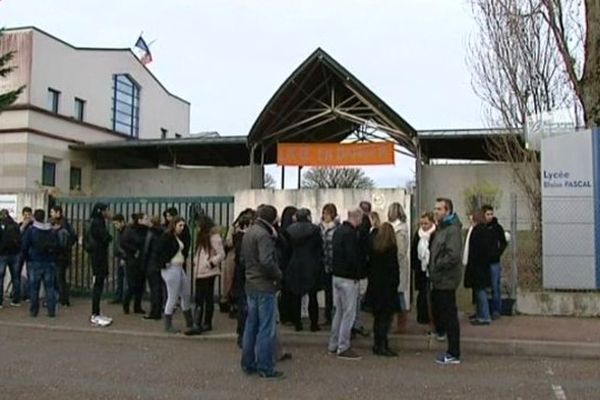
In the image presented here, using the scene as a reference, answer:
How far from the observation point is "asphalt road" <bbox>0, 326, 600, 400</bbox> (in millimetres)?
6895

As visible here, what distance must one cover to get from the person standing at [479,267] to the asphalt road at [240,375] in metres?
1.55

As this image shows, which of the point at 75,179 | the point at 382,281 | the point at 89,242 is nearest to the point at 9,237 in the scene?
the point at 89,242

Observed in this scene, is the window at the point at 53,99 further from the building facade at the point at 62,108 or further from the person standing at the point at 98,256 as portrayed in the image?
the person standing at the point at 98,256

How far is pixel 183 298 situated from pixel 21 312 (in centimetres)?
391

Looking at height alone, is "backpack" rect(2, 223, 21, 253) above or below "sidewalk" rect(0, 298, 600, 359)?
above

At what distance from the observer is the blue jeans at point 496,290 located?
420 inches

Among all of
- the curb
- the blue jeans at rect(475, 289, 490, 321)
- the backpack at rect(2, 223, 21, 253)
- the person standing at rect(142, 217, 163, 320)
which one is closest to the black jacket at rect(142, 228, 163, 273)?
the person standing at rect(142, 217, 163, 320)

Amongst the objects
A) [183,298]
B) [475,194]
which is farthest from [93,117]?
[183,298]

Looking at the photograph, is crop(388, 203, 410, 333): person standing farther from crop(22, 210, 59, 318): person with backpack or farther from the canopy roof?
crop(22, 210, 59, 318): person with backpack

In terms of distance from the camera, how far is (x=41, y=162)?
28.5 m

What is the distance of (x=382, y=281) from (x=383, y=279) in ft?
0.12

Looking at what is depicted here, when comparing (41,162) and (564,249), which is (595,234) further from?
(41,162)

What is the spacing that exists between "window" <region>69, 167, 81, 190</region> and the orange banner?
48.0 ft

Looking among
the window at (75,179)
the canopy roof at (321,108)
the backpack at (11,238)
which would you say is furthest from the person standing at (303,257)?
the window at (75,179)
